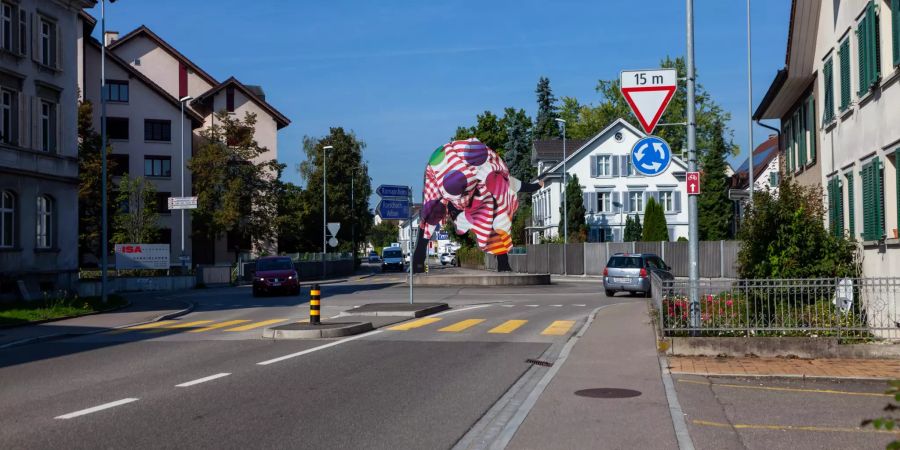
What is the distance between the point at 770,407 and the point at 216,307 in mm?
24520

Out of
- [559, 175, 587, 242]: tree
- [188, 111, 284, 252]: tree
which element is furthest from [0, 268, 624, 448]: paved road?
[559, 175, 587, 242]: tree

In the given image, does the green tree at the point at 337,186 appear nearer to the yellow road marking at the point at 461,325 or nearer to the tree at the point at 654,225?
the tree at the point at 654,225

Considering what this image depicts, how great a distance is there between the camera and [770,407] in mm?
9914

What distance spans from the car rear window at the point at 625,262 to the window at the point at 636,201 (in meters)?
42.2

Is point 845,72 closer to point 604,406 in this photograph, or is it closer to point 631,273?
point 604,406

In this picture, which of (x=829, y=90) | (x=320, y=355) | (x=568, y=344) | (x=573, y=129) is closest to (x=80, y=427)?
(x=320, y=355)

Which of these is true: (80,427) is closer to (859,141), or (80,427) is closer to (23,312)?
(859,141)

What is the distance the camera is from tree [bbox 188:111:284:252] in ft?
202

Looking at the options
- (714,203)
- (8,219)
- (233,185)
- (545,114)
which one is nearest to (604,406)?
(8,219)

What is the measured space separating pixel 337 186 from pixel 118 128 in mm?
24127

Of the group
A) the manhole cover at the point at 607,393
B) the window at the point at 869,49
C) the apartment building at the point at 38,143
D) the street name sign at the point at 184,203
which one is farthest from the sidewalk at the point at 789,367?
the street name sign at the point at 184,203

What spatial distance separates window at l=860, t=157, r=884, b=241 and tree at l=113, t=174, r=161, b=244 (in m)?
42.9

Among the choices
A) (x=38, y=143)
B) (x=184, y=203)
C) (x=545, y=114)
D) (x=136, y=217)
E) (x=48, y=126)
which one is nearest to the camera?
(x=38, y=143)

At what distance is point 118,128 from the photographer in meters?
65.0
